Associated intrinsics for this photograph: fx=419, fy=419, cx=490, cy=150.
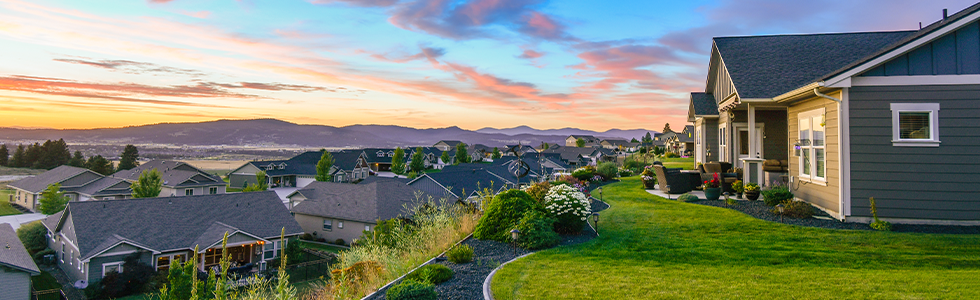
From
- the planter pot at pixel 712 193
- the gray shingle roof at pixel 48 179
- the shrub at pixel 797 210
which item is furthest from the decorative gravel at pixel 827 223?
the gray shingle roof at pixel 48 179

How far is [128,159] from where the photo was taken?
5628cm

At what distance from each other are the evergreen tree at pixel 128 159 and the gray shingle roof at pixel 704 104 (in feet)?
220

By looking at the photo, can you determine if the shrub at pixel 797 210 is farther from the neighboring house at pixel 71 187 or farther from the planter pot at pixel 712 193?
the neighboring house at pixel 71 187

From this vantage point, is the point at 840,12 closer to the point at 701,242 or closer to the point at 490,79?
the point at 701,242

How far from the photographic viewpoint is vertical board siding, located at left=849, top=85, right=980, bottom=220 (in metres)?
7.70

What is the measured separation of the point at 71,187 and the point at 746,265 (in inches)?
1974

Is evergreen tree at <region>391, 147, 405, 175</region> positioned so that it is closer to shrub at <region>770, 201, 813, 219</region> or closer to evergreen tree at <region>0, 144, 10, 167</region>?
evergreen tree at <region>0, 144, 10, 167</region>

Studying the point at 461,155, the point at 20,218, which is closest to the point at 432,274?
the point at 20,218

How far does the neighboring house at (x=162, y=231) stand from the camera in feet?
57.5

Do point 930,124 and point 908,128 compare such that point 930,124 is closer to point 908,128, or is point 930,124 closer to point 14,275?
point 908,128

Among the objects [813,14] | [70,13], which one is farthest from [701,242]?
[70,13]

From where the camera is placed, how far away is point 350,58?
2134 cm

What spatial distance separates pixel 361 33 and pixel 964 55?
17.2 meters

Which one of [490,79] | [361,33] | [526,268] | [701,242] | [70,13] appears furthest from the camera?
[490,79]
